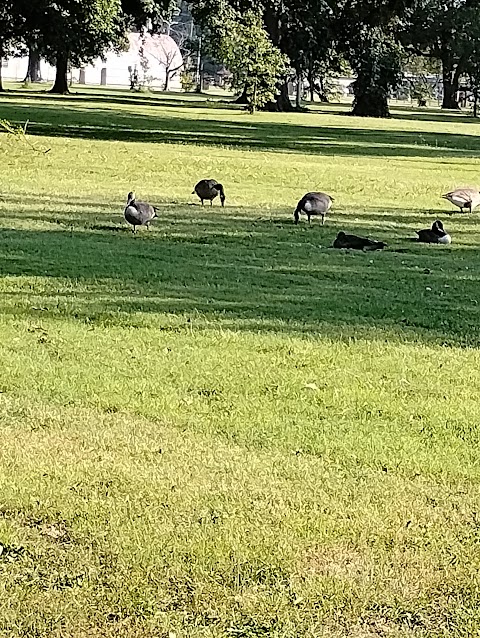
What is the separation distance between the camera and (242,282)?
1103 centimetres

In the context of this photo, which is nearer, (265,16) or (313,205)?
(313,205)

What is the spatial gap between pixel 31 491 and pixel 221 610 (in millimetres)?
1354

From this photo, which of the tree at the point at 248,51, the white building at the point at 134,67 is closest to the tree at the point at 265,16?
the tree at the point at 248,51

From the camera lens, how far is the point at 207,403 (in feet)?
22.3

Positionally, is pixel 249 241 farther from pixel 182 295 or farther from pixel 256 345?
pixel 256 345

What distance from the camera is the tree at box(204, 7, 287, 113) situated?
53.4 m


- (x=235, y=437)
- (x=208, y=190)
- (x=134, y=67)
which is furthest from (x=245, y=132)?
(x=134, y=67)

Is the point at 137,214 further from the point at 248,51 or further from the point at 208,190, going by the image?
the point at 248,51

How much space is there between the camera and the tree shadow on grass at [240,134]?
34688 millimetres

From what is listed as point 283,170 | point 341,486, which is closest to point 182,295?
point 341,486

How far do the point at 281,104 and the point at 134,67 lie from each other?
71022 millimetres

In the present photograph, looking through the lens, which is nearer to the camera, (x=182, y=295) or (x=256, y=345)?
(x=256, y=345)

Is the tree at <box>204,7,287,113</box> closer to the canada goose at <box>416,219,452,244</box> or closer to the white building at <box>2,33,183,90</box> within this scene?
the canada goose at <box>416,219,452,244</box>

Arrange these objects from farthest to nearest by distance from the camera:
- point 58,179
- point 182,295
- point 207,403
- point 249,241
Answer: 1. point 58,179
2. point 249,241
3. point 182,295
4. point 207,403
